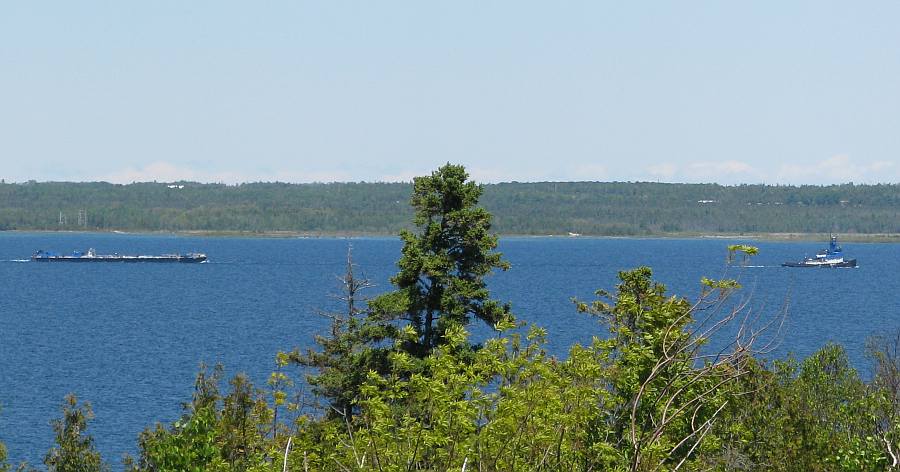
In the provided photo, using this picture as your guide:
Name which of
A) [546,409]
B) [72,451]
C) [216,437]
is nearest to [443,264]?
[216,437]

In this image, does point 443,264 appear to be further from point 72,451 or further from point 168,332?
point 168,332

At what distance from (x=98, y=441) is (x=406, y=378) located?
1229 inches

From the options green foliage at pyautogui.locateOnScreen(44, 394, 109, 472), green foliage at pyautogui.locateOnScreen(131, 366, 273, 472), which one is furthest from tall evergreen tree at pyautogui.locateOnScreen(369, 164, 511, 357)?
green foliage at pyautogui.locateOnScreen(44, 394, 109, 472)

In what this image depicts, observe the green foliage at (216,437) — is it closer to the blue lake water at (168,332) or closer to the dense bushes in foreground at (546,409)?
the dense bushes in foreground at (546,409)

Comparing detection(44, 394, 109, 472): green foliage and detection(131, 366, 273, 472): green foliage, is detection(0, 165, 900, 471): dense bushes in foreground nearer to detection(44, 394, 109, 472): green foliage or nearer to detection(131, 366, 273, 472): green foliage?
detection(131, 366, 273, 472): green foliage

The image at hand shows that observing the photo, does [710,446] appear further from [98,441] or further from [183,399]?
[183,399]

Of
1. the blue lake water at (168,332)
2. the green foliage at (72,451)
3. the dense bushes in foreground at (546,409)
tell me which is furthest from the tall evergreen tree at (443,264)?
the green foliage at (72,451)

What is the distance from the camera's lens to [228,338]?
114 meters

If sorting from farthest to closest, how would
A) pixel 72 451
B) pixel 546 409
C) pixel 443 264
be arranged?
pixel 72 451, pixel 443 264, pixel 546 409

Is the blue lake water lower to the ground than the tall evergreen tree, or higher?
lower

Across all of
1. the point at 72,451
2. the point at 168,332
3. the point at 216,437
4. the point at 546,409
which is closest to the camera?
the point at 546,409

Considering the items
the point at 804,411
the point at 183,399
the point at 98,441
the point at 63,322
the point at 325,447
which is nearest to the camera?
the point at 325,447

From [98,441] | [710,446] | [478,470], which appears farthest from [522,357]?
[98,441]

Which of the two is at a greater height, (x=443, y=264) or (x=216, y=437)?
(x=443, y=264)
